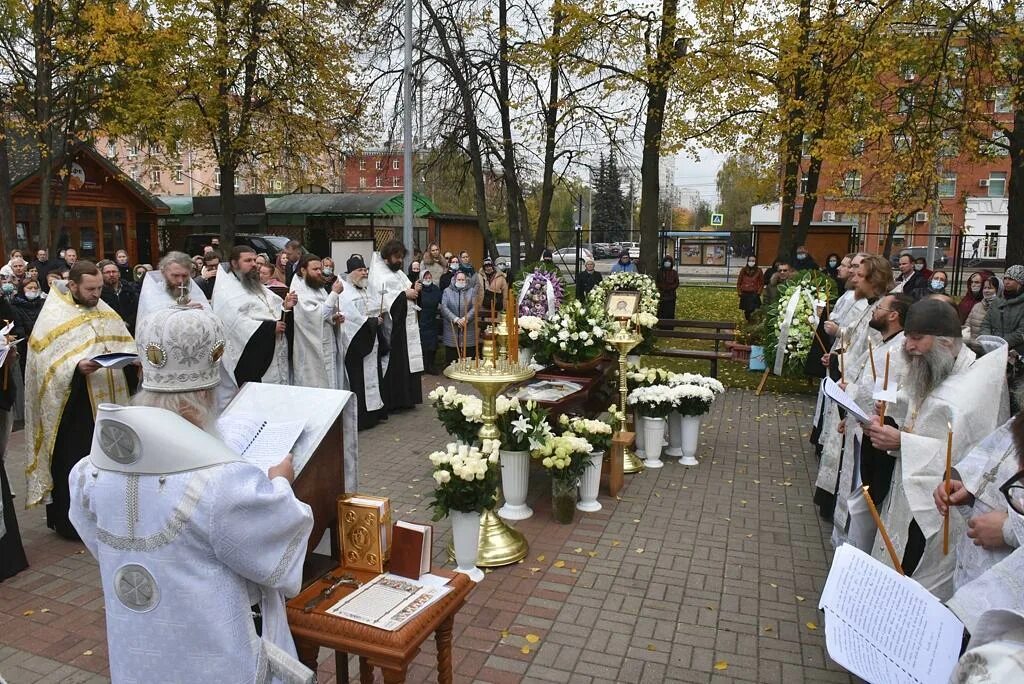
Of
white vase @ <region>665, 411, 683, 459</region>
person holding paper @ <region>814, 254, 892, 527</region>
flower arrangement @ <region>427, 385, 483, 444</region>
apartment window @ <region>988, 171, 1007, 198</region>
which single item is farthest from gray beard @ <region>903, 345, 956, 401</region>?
apartment window @ <region>988, 171, 1007, 198</region>

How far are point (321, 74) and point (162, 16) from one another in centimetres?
365

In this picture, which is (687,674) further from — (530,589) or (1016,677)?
(1016,677)

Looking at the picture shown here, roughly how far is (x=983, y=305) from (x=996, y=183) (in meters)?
40.7

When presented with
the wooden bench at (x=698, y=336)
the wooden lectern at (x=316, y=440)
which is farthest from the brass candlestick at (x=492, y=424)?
the wooden bench at (x=698, y=336)

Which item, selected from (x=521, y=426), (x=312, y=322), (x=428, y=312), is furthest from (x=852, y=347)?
(x=428, y=312)

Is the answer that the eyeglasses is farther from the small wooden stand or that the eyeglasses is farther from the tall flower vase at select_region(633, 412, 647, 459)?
the tall flower vase at select_region(633, 412, 647, 459)

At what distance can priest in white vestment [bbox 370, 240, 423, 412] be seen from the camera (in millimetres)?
9320

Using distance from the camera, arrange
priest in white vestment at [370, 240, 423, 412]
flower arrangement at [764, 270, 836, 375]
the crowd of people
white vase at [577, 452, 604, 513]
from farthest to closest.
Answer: flower arrangement at [764, 270, 836, 375]
priest in white vestment at [370, 240, 423, 412]
white vase at [577, 452, 604, 513]
the crowd of people

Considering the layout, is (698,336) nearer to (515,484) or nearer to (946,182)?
(515,484)

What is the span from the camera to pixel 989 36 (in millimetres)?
11820

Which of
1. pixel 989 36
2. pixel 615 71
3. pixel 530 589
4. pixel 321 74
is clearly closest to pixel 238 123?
pixel 321 74

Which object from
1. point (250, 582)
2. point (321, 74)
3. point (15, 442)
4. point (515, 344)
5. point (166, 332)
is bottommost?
point (15, 442)

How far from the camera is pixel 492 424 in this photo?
5.39 metres

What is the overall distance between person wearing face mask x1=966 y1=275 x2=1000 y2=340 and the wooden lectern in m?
8.87
